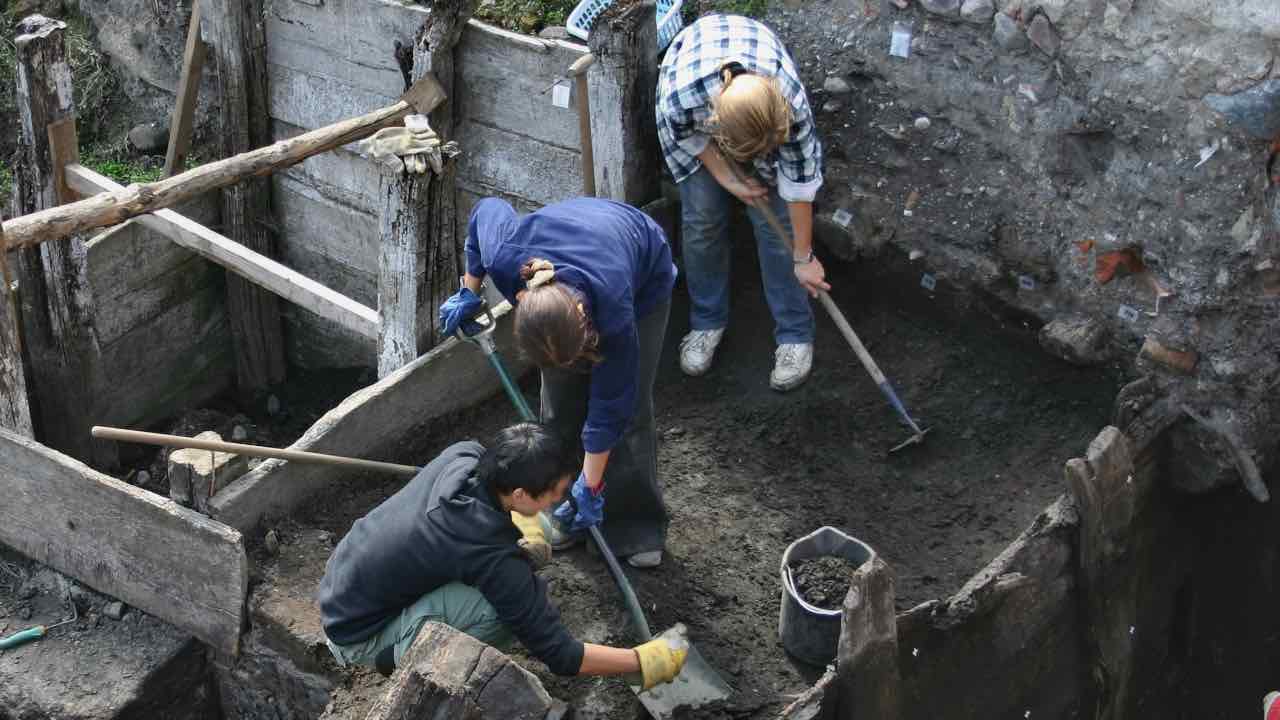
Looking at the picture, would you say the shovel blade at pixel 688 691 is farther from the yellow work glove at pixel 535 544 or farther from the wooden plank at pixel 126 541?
the wooden plank at pixel 126 541

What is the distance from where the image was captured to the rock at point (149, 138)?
7.11 m

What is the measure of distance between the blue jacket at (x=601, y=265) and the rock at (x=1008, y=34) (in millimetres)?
1782

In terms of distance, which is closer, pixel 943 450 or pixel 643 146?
pixel 943 450

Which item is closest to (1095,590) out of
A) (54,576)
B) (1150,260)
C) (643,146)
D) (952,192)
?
(1150,260)

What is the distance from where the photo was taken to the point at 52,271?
5.43m

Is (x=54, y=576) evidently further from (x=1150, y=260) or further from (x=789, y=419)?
(x=1150, y=260)

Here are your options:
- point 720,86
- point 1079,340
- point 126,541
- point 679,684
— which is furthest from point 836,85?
point 126,541

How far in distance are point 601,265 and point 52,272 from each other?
9.19 ft

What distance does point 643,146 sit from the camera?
18.3 ft

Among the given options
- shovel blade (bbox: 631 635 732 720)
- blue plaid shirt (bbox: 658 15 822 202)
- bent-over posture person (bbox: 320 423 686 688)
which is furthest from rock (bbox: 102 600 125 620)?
blue plaid shirt (bbox: 658 15 822 202)

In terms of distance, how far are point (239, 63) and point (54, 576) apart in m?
2.74

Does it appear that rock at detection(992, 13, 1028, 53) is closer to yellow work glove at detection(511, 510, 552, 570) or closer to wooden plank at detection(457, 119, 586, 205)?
wooden plank at detection(457, 119, 586, 205)

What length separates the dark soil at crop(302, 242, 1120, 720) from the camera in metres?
→ 4.47

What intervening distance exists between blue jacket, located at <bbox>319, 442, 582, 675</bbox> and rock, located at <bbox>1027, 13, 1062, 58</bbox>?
8.92ft
